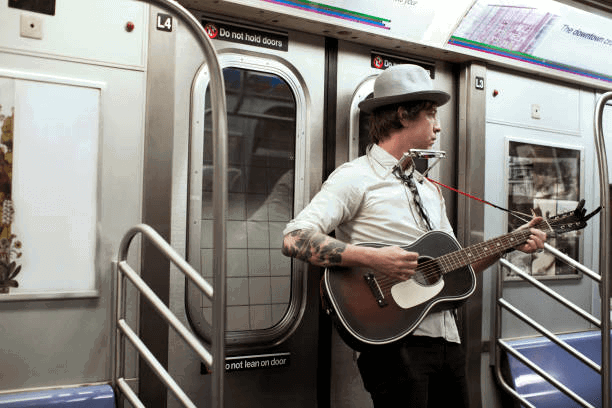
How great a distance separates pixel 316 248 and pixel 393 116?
2.94 ft

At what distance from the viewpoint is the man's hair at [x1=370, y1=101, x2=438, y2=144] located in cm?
303

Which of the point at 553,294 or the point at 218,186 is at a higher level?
the point at 218,186

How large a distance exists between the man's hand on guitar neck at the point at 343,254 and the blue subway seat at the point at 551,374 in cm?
179

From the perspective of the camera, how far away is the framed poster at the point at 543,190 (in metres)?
4.16

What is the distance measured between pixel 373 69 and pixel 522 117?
126cm

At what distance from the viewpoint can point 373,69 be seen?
142 inches

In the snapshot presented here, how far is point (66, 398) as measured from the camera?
2471 mm

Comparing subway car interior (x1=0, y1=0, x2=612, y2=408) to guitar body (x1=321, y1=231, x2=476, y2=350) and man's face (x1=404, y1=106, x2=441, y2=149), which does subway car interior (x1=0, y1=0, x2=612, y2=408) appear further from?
man's face (x1=404, y1=106, x2=441, y2=149)

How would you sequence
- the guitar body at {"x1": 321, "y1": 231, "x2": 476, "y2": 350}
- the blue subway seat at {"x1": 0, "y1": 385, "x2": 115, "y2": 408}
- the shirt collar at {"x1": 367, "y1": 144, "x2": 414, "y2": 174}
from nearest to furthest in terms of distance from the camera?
the blue subway seat at {"x1": 0, "y1": 385, "x2": 115, "y2": 408}
the guitar body at {"x1": 321, "y1": 231, "x2": 476, "y2": 350}
the shirt collar at {"x1": 367, "y1": 144, "x2": 414, "y2": 174}

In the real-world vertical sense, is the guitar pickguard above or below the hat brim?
below

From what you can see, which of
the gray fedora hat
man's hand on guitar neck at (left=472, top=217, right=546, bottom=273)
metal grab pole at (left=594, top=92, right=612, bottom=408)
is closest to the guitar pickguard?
man's hand on guitar neck at (left=472, top=217, right=546, bottom=273)

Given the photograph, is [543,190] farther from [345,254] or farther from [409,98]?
[345,254]

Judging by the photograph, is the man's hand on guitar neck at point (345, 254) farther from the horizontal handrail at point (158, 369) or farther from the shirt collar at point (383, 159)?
the horizontal handrail at point (158, 369)

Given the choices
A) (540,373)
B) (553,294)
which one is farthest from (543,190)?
(540,373)
